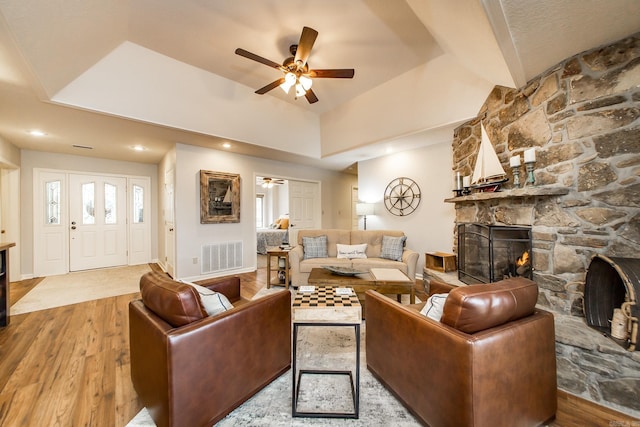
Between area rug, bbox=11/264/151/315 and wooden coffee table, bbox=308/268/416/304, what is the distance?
317cm

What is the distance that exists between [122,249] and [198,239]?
2653 millimetres

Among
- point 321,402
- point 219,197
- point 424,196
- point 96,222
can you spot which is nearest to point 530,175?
point 424,196

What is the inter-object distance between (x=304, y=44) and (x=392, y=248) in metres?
2.99

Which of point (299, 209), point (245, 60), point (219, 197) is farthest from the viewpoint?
point (299, 209)

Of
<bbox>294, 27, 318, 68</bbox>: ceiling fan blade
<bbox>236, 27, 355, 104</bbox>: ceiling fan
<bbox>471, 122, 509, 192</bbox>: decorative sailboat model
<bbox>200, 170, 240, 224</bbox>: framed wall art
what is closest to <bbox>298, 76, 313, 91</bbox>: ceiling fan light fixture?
<bbox>236, 27, 355, 104</bbox>: ceiling fan

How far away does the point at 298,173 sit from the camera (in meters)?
5.95

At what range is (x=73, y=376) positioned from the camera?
1.81 metres

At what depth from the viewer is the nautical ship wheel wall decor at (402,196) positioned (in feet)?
15.1

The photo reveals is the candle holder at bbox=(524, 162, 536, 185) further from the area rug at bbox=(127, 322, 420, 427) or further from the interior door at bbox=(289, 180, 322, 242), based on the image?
the interior door at bbox=(289, 180, 322, 242)

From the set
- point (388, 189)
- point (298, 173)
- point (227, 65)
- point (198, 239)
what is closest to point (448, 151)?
point (388, 189)

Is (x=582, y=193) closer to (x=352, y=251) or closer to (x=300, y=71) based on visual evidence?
(x=352, y=251)

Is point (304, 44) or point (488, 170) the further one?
point (488, 170)

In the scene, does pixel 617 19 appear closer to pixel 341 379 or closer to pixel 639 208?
pixel 639 208

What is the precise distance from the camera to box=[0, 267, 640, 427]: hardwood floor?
4.70 ft
